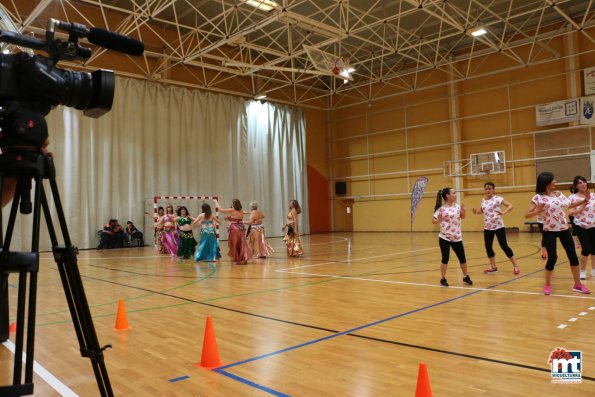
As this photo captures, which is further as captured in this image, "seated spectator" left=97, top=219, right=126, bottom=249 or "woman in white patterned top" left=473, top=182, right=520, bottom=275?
"seated spectator" left=97, top=219, right=126, bottom=249

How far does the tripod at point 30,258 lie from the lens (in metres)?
1.75

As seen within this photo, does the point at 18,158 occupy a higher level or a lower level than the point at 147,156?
lower

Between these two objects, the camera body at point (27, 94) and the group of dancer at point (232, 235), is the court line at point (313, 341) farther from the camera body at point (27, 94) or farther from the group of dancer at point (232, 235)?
the group of dancer at point (232, 235)

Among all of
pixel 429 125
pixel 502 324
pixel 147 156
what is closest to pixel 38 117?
pixel 502 324

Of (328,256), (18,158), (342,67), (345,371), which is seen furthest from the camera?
(342,67)

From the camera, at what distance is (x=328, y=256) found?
39.9ft

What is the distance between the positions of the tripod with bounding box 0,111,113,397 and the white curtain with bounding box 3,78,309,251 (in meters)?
14.0

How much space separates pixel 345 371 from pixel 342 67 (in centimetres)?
1384

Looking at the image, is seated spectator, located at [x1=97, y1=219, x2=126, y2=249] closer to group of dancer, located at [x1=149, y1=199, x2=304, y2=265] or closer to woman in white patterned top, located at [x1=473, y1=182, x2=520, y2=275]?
group of dancer, located at [x1=149, y1=199, x2=304, y2=265]

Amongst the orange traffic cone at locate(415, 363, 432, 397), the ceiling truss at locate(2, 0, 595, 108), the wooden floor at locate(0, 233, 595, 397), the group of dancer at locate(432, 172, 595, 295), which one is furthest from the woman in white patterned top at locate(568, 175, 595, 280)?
the ceiling truss at locate(2, 0, 595, 108)

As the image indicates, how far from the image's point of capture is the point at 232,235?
11.3m

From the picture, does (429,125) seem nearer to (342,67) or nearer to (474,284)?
(342,67)

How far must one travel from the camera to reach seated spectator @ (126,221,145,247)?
18244 mm

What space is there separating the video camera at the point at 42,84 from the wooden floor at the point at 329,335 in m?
1.94
